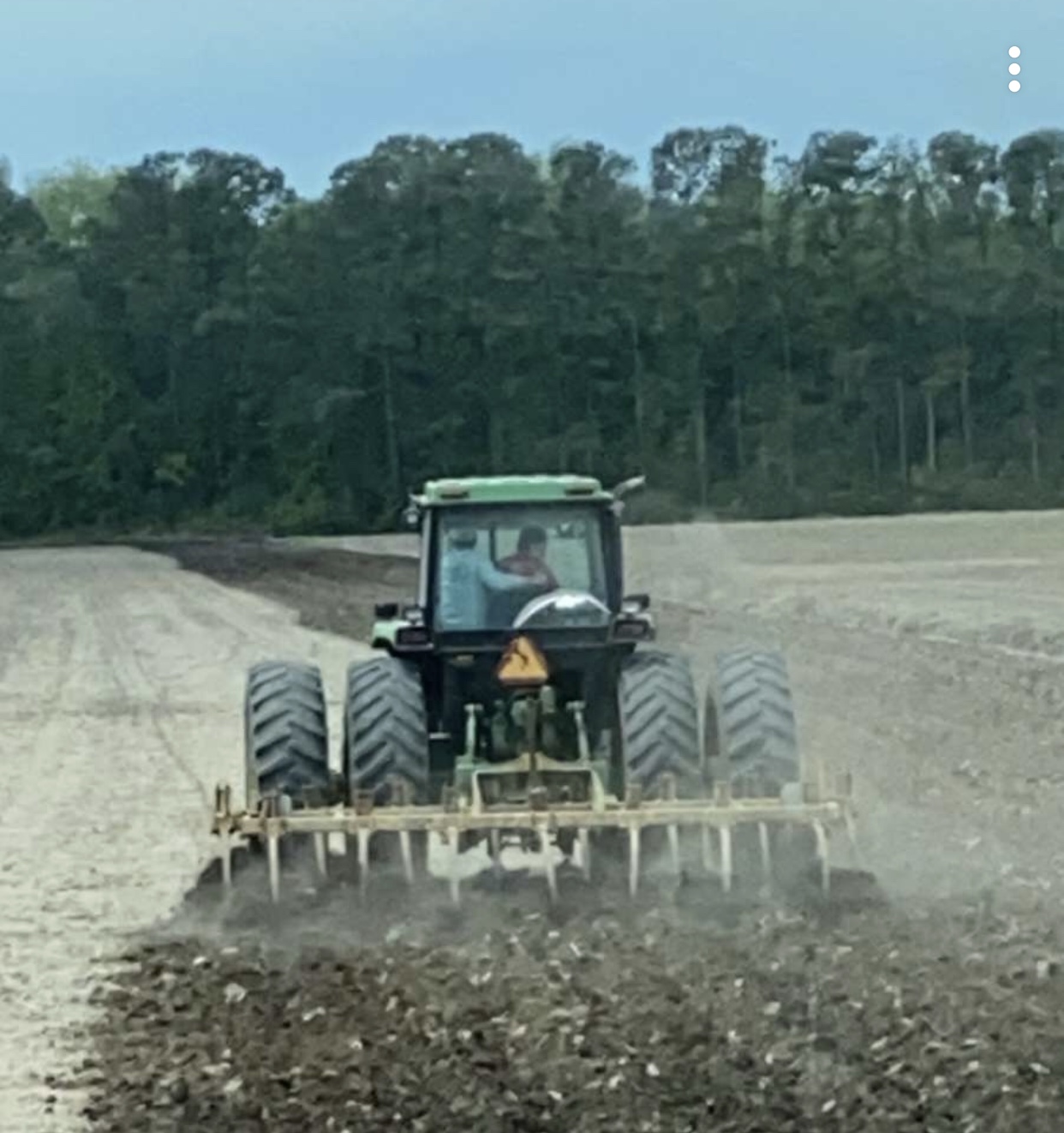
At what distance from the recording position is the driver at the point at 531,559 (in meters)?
11.2

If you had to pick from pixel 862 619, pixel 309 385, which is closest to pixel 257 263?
pixel 309 385

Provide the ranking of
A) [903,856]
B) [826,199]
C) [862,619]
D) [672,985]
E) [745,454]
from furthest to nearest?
1. [826,199]
2. [745,454]
3. [862,619]
4. [903,856]
5. [672,985]

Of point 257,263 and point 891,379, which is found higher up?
point 257,263

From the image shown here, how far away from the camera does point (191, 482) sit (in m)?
72.5

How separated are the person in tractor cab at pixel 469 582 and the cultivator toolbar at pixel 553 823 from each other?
110 cm

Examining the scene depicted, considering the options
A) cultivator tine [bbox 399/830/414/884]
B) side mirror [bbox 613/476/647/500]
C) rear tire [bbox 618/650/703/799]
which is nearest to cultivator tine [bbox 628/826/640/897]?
rear tire [bbox 618/650/703/799]

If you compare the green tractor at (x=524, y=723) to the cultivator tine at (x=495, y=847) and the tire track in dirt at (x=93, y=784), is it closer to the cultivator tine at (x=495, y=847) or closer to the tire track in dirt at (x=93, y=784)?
the cultivator tine at (x=495, y=847)

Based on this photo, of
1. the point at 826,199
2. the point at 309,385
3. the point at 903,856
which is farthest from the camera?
the point at 309,385

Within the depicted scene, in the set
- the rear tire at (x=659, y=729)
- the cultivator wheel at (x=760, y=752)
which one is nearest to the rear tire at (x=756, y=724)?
the cultivator wheel at (x=760, y=752)

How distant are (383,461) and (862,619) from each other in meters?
37.8

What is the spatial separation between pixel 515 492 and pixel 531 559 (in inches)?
11.3

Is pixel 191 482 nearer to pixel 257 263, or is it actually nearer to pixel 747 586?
pixel 257 263

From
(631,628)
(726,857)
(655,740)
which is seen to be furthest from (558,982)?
(631,628)

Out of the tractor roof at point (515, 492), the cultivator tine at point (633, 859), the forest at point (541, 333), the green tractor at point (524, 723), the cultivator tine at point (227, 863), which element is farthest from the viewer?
the forest at point (541, 333)
